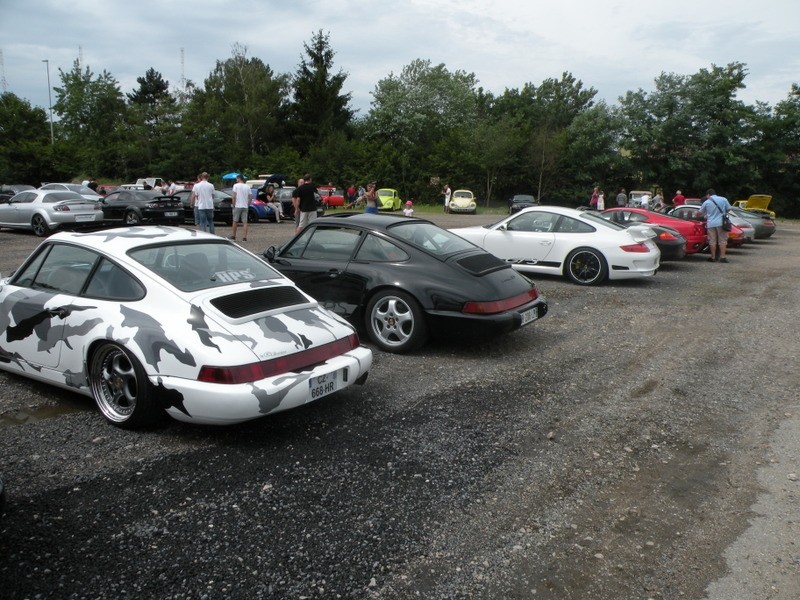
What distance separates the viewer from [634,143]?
143ft

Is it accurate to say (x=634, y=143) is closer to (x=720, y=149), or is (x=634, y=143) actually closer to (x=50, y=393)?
(x=720, y=149)

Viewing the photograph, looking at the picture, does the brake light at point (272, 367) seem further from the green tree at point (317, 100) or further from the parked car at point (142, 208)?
the green tree at point (317, 100)

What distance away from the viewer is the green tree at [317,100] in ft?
180

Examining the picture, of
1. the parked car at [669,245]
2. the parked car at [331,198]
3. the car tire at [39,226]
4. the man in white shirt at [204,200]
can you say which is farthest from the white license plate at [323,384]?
the parked car at [331,198]

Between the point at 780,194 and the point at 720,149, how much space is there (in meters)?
5.83

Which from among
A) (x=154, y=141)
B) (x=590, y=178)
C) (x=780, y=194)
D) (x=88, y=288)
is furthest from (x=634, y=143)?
(x=88, y=288)

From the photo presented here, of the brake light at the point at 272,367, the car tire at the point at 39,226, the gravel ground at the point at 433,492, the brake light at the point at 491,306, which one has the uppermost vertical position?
the brake light at the point at 491,306

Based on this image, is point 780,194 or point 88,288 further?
point 780,194

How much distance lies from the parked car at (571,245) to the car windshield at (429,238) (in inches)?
164

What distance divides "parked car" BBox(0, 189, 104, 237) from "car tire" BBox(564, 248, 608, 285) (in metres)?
12.9

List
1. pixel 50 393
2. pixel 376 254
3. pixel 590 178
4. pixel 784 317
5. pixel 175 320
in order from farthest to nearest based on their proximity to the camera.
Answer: pixel 590 178
pixel 784 317
pixel 376 254
pixel 50 393
pixel 175 320

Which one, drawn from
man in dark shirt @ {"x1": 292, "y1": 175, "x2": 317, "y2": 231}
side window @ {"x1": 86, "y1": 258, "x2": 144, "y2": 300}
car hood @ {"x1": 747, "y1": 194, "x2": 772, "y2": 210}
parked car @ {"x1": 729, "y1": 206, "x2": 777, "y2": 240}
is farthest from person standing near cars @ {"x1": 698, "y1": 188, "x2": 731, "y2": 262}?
car hood @ {"x1": 747, "y1": 194, "x2": 772, "y2": 210}

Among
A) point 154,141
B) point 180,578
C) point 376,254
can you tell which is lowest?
point 180,578

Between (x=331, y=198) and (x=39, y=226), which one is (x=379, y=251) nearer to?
(x=39, y=226)
